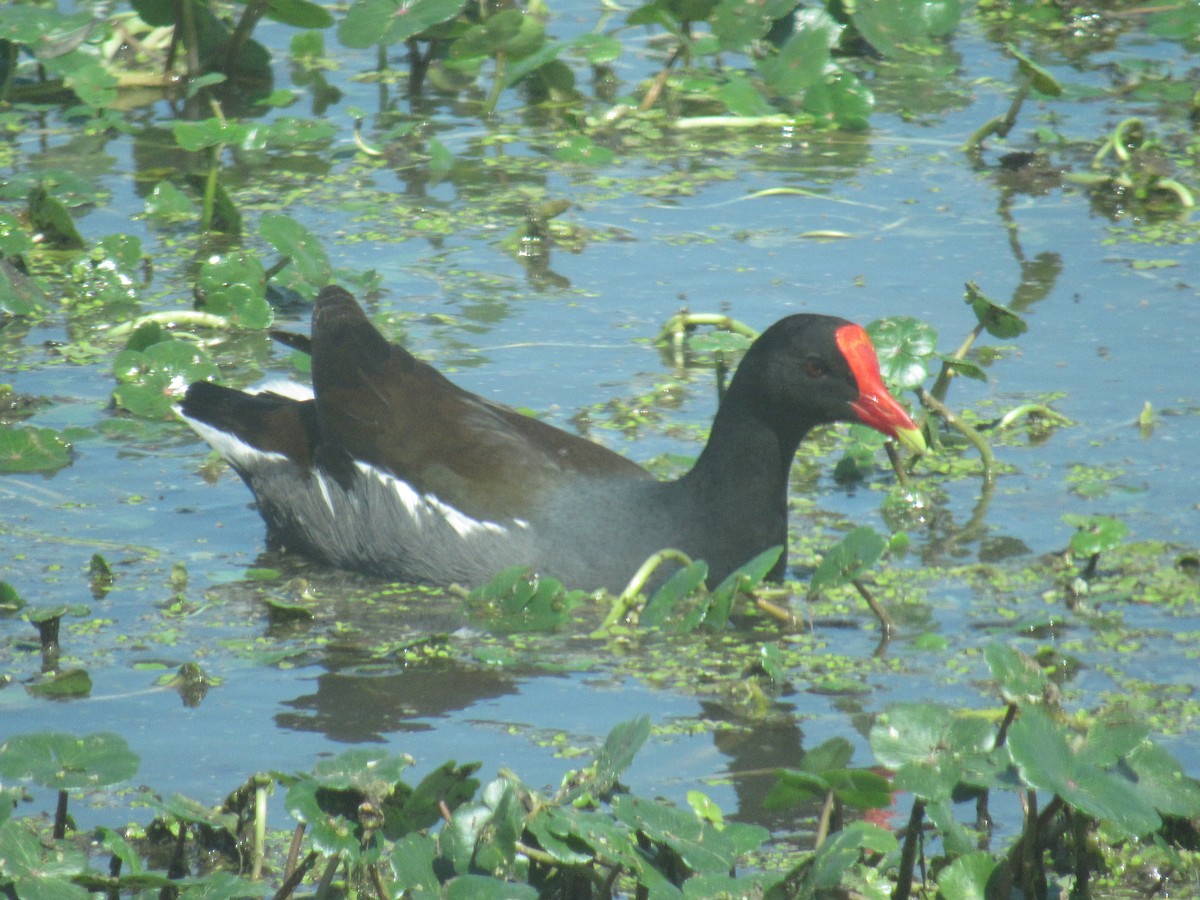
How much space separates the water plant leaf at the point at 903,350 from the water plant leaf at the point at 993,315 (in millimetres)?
179

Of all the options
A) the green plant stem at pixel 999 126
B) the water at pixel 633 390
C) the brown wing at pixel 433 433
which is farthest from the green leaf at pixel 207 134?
the green plant stem at pixel 999 126

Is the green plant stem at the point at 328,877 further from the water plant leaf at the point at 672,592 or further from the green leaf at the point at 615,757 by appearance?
the water plant leaf at the point at 672,592

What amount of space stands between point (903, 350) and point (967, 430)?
274 mm

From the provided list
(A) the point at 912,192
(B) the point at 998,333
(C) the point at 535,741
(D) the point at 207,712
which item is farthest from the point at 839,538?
(A) the point at 912,192

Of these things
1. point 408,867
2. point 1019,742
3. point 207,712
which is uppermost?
point 1019,742

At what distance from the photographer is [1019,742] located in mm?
2336

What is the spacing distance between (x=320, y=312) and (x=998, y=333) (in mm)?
1794

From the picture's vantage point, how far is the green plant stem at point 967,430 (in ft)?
15.6

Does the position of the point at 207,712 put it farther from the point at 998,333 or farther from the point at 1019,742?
the point at 998,333

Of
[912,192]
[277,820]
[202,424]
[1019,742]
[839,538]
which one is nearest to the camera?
[1019,742]

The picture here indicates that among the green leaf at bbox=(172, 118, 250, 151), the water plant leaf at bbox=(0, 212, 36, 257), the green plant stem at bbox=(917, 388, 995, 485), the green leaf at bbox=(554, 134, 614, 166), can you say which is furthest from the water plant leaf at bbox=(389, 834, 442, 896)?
the green leaf at bbox=(554, 134, 614, 166)

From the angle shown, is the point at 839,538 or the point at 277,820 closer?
the point at 277,820

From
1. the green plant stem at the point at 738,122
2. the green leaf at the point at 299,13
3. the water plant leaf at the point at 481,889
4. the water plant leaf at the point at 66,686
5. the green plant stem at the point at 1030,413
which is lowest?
the water plant leaf at the point at 66,686

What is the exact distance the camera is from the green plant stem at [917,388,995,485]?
15.6 feet
